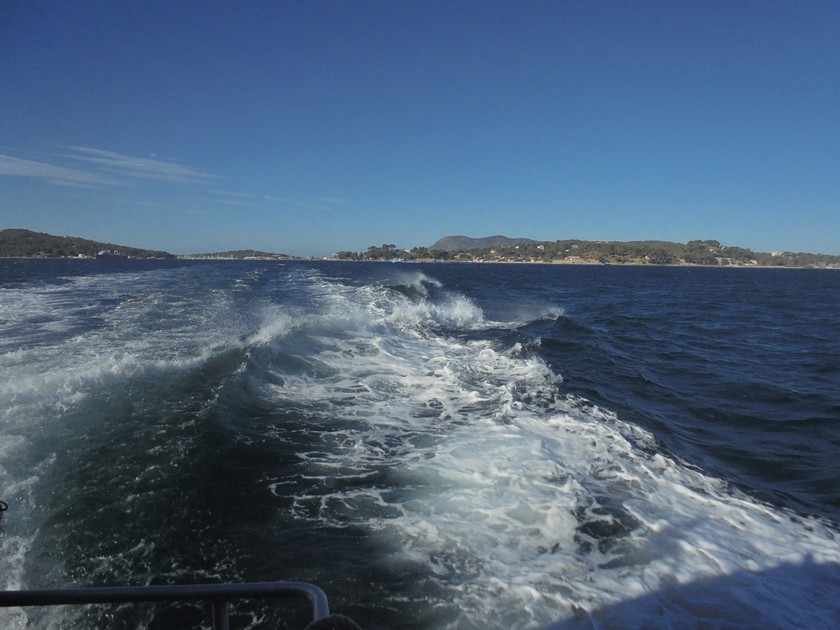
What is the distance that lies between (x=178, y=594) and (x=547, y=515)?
14.3 ft

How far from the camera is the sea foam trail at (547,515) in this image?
376 cm

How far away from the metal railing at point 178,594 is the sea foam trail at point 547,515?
2482 millimetres

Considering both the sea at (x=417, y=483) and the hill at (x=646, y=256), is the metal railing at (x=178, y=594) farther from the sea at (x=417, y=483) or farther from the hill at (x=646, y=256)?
the hill at (x=646, y=256)

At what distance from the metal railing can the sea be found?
7.63ft

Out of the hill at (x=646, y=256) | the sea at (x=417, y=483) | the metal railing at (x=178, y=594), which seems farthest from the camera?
the hill at (x=646, y=256)

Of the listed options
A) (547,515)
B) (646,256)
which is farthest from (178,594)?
(646,256)

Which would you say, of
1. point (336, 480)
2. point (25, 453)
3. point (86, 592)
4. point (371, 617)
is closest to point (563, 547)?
point (371, 617)

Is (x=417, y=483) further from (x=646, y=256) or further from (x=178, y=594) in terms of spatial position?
(x=646, y=256)

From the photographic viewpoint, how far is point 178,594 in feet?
4.74

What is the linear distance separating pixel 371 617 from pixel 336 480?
7.23 ft

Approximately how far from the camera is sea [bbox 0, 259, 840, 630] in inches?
147

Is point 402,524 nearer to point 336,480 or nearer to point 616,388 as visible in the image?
point 336,480

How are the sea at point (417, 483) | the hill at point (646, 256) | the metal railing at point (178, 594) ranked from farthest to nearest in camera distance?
1. the hill at point (646, 256)
2. the sea at point (417, 483)
3. the metal railing at point (178, 594)

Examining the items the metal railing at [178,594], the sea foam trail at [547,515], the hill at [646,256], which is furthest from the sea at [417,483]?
the hill at [646,256]
